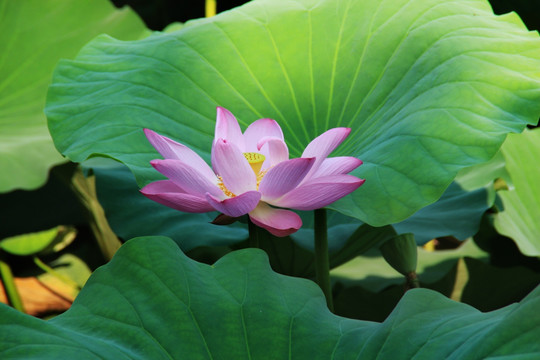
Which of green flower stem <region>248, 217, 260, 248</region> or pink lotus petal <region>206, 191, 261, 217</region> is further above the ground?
pink lotus petal <region>206, 191, 261, 217</region>

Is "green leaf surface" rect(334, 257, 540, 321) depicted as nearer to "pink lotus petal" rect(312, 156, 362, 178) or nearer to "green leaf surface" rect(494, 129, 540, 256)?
"green leaf surface" rect(494, 129, 540, 256)

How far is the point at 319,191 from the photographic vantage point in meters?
0.80

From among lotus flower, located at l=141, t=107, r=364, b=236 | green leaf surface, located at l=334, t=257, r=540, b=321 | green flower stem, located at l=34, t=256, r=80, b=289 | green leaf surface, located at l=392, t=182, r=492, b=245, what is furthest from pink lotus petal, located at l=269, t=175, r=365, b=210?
green flower stem, located at l=34, t=256, r=80, b=289

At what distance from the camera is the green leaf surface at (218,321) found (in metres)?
0.69

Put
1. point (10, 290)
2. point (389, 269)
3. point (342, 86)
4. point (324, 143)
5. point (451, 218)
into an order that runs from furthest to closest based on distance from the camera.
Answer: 1. point (10, 290)
2. point (389, 269)
3. point (451, 218)
4. point (342, 86)
5. point (324, 143)

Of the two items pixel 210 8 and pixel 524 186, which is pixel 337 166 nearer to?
pixel 524 186

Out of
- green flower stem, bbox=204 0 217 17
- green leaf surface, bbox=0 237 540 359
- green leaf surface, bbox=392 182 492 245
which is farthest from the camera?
green flower stem, bbox=204 0 217 17

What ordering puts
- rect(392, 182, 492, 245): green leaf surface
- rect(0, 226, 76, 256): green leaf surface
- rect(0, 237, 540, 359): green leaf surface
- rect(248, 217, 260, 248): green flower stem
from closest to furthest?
rect(0, 237, 540, 359): green leaf surface
rect(248, 217, 260, 248): green flower stem
rect(392, 182, 492, 245): green leaf surface
rect(0, 226, 76, 256): green leaf surface

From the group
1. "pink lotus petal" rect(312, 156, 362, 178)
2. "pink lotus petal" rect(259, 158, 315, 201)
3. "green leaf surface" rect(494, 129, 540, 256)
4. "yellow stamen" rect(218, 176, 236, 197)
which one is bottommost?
"green leaf surface" rect(494, 129, 540, 256)

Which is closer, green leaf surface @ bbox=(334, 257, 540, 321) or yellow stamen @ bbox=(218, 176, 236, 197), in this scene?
yellow stamen @ bbox=(218, 176, 236, 197)

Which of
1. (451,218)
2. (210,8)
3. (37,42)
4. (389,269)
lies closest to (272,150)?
(451,218)

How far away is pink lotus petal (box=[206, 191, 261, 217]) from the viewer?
755mm

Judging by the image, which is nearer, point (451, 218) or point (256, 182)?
point (256, 182)

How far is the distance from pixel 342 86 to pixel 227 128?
0.93 ft
